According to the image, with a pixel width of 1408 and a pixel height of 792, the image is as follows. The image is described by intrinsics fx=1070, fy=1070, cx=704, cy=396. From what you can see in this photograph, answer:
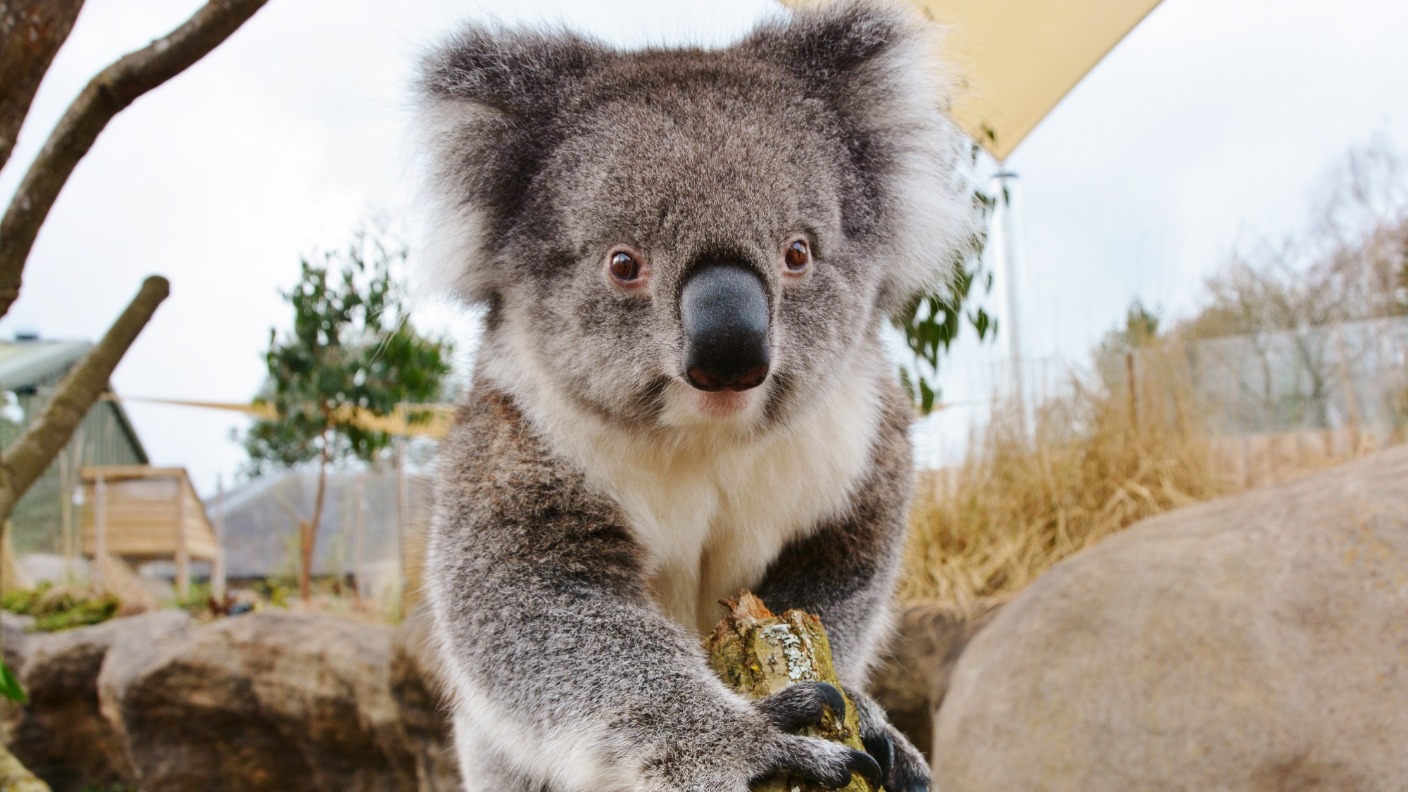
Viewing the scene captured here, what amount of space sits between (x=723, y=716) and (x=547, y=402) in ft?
2.18

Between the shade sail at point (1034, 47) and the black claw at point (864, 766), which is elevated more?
the shade sail at point (1034, 47)

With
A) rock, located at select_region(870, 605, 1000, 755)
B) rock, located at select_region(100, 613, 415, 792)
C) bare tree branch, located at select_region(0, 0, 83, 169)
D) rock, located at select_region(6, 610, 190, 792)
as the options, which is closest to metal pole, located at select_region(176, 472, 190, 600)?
rock, located at select_region(6, 610, 190, 792)

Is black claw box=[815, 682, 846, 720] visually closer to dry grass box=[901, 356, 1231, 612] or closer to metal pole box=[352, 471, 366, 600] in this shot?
dry grass box=[901, 356, 1231, 612]

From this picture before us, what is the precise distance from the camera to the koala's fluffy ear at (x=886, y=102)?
216cm

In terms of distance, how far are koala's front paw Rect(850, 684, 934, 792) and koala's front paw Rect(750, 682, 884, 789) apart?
0.91ft

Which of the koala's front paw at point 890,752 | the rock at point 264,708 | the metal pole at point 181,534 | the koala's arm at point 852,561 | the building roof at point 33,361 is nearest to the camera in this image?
the koala's front paw at point 890,752

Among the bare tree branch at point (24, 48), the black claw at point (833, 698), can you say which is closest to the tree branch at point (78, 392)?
the bare tree branch at point (24, 48)

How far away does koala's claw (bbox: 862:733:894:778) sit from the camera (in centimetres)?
187

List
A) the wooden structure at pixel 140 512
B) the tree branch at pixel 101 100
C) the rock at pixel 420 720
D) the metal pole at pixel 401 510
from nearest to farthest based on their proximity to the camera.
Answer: the tree branch at pixel 101 100
the rock at pixel 420 720
the metal pole at pixel 401 510
the wooden structure at pixel 140 512

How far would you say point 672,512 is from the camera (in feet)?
6.73

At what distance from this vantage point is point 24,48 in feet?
8.94

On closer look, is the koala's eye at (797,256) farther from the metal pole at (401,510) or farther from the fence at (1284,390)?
the metal pole at (401,510)

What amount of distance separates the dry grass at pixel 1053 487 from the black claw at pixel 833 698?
500 centimetres

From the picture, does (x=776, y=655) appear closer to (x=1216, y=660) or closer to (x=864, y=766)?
(x=864, y=766)
